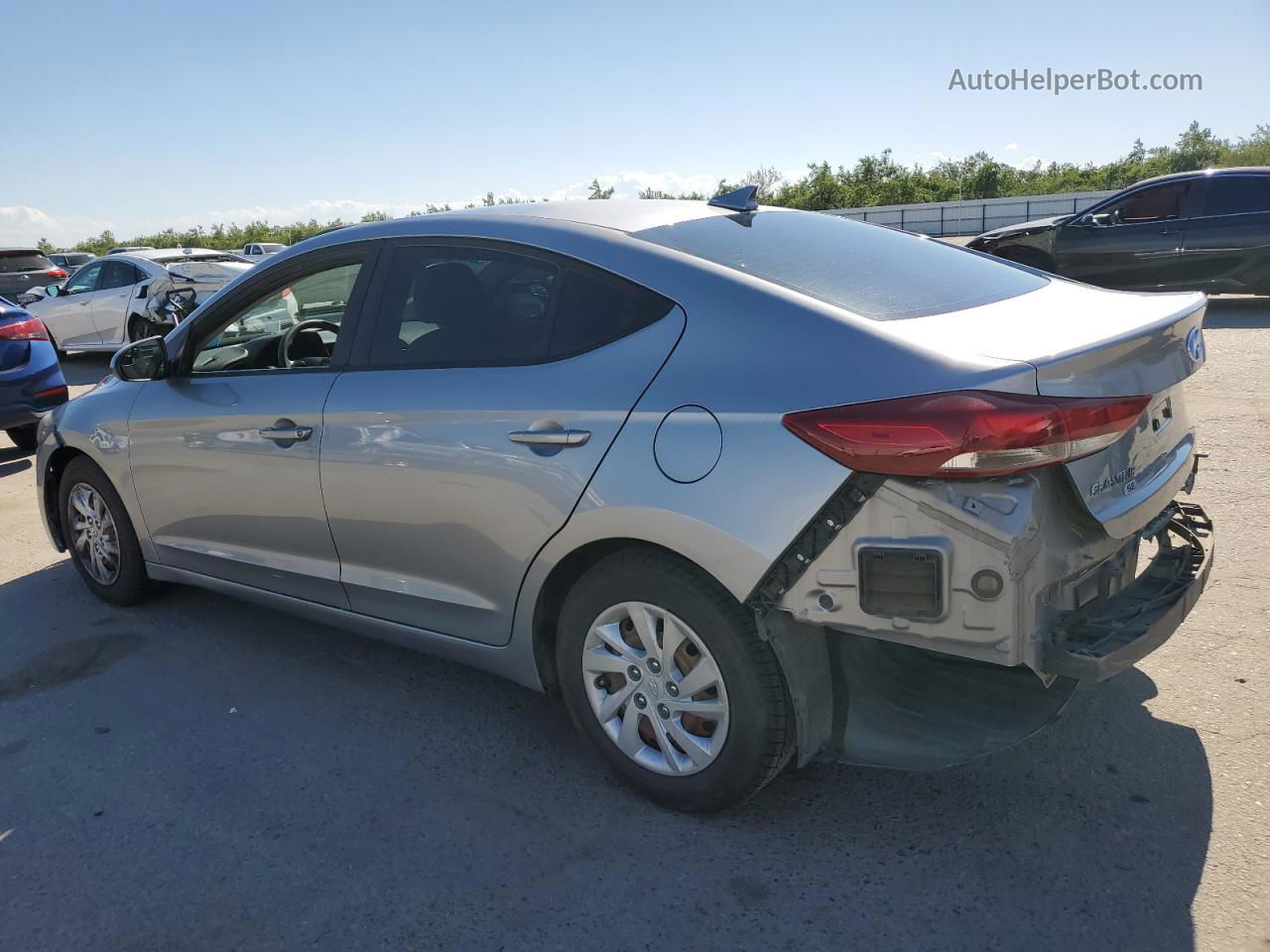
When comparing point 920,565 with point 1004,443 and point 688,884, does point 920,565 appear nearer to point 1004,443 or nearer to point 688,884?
point 1004,443

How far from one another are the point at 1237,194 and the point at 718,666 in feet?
38.9

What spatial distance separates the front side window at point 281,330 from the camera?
413cm

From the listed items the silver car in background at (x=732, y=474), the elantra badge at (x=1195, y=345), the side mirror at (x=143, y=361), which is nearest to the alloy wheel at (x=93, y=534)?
the side mirror at (x=143, y=361)

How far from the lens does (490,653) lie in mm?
3396

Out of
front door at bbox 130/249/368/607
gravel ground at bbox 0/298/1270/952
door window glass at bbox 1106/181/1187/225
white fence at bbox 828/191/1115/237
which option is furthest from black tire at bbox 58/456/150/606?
white fence at bbox 828/191/1115/237

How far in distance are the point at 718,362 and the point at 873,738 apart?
43.0 inches

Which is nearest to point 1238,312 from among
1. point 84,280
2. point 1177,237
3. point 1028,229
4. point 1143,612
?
point 1177,237

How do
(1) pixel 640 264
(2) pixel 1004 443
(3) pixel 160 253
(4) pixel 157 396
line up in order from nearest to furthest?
(2) pixel 1004 443 < (1) pixel 640 264 < (4) pixel 157 396 < (3) pixel 160 253

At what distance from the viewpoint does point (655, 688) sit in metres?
2.96

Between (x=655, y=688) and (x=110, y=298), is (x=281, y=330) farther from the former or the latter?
(x=110, y=298)

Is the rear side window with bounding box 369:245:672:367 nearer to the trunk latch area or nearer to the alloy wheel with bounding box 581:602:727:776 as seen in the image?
the alloy wheel with bounding box 581:602:727:776

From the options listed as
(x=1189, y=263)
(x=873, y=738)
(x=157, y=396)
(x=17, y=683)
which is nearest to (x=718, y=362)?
(x=873, y=738)

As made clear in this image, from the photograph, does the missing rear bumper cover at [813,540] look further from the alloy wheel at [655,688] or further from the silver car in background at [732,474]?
the alloy wheel at [655,688]

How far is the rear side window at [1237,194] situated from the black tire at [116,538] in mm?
11951
